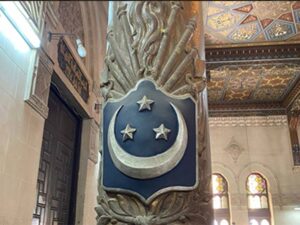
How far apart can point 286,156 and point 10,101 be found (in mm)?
2247

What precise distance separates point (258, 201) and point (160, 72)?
2.00 m

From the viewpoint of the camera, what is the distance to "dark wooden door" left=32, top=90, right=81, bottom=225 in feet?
11.7

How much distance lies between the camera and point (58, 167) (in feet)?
13.2

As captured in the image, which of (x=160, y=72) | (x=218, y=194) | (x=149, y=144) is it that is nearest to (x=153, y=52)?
(x=160, y=72)

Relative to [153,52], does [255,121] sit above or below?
above

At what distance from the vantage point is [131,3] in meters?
1.12

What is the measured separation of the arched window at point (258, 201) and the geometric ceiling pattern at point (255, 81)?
0.65 m

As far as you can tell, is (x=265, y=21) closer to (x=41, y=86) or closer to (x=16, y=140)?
(x=41, y=86)

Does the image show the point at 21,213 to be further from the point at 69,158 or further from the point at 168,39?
the point at 168,39

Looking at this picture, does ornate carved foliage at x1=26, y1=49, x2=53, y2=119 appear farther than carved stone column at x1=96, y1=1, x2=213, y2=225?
Yes

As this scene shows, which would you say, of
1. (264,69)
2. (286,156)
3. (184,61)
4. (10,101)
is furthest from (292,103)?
(10,101)

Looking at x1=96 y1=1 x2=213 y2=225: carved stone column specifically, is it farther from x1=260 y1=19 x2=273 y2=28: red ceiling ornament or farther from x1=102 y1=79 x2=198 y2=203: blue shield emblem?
x1=260 y1=19 x2=273 y2=28: red ceiling ornament

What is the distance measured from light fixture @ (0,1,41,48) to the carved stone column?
1047 mm

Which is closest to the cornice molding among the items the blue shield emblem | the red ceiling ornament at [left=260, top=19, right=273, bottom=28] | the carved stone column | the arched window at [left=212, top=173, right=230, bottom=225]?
the red ceiling ornament at [left=260, top=19, right=273, bottom=28]
